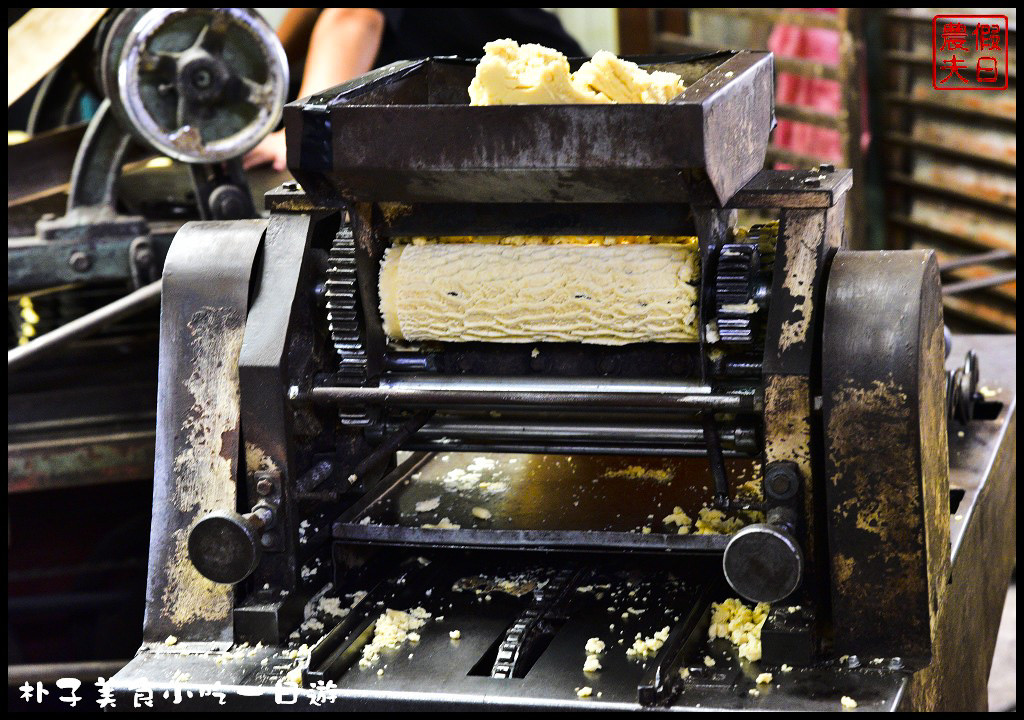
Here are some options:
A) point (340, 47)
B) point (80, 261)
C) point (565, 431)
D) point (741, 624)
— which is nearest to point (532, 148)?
point (565, 431)

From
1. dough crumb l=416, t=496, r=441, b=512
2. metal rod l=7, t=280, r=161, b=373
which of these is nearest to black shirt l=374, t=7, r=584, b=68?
metal rod l=7, t=280, r=161, b=373

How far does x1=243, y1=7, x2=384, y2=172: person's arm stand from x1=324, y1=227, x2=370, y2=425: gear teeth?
1.89 metres

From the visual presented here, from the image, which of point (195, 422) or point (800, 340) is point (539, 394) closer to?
point (800, 340)

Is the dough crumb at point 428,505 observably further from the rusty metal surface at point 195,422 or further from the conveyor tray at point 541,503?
the rusty metal surface at point 195,422

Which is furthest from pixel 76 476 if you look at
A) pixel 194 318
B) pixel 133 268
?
pixel 194 318

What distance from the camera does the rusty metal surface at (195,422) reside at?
1761mm

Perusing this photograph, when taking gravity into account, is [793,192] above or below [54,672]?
above

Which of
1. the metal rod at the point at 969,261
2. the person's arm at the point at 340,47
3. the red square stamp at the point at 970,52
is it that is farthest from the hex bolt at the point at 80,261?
the red square stamp at the point at 970,52

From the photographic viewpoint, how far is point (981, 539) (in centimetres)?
209

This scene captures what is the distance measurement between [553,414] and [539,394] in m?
0.20

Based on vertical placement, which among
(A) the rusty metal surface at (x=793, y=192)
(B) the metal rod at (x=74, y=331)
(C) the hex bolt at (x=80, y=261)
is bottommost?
(B) the metal rod at (x=74, y=331)

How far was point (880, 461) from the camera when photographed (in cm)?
157

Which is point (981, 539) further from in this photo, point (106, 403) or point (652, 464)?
point (106, 403)

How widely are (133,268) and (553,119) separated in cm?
178
